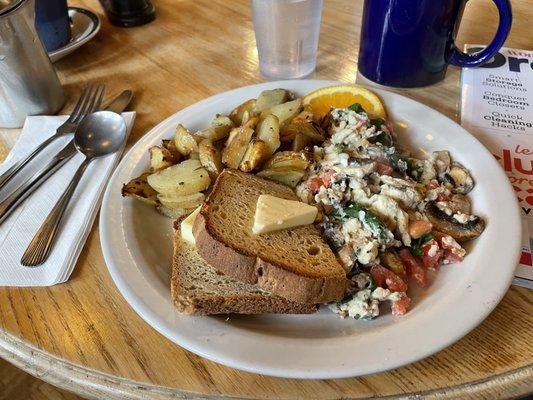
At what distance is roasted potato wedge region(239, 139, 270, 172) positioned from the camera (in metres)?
1.04

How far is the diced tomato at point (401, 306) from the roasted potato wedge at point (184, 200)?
0.48 metres

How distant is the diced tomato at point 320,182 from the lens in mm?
963

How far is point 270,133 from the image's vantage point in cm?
106

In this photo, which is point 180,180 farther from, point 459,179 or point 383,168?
point 459,179

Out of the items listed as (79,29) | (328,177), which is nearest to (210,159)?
(328,177)

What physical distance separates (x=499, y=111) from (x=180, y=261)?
100 cm

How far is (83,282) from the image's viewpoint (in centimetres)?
97

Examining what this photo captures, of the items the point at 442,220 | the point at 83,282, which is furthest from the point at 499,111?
the point at 83,282

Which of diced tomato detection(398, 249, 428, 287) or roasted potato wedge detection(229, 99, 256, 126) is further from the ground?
roasted potato wedge detection(229, 99, 256, 126)

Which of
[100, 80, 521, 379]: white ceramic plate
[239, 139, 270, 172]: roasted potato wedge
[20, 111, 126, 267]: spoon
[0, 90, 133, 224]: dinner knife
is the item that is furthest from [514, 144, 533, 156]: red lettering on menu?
[0, 90, 133, 224]: dinner knife

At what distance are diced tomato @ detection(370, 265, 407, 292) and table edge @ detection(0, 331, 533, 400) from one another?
0.60ft

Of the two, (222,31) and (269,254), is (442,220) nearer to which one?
(269,254)

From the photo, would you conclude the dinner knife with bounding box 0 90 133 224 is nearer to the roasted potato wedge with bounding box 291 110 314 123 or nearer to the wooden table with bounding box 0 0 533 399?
the wooden table with bounding box 0 0 533 399

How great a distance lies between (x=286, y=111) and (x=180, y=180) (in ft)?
1.09
